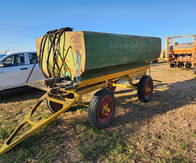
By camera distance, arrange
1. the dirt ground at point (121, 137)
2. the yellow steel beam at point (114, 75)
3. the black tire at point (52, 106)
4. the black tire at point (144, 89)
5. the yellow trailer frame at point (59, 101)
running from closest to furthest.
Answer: the dirt ground at point (121, 137), the yellow trailer frame at point (59, 101), the yellow steel beam at point (114, 75), the black tire at point (52, 106), the black tire at point (144, 89)

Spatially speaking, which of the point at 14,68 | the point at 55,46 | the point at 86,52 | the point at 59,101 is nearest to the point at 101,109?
the point at 59,101

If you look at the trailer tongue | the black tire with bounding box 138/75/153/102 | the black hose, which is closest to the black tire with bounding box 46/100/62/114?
the trailer tongue

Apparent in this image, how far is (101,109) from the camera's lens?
128 inches

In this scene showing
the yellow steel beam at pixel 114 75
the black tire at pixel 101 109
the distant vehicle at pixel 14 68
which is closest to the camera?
the black tire at pixel 101 109

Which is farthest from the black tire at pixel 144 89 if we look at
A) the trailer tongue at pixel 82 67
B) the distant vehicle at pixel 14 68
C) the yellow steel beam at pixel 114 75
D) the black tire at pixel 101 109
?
the distant vehicle at pixel 14 68

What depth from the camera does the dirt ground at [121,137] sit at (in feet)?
8.09

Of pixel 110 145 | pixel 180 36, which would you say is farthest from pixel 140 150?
pixel 180 36

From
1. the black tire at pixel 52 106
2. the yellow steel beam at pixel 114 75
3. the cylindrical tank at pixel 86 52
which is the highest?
the cylindrical tank at pixel 86 52

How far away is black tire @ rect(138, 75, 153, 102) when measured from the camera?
4520 millimetres

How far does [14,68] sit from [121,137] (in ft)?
15.6

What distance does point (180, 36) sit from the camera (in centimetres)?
1037

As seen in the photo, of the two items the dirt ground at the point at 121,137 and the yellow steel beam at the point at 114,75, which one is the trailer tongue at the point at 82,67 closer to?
the yellow steel beam at the point at 114,75

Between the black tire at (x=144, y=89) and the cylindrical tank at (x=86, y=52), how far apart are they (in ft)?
2.51

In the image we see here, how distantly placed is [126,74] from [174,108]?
172 centimetres
